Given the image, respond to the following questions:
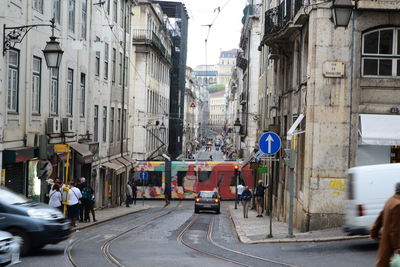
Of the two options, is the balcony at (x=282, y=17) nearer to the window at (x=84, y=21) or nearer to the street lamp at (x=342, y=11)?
the street lamp at (x=342, y=11)

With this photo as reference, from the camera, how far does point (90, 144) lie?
31.2m

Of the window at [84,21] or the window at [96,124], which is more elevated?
the window at [84,21]

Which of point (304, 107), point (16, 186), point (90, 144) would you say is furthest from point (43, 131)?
point (304, 107)

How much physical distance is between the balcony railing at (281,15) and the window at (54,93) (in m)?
8.40

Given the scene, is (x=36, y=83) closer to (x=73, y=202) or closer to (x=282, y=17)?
(x=73, y=202)

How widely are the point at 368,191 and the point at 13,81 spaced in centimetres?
1191

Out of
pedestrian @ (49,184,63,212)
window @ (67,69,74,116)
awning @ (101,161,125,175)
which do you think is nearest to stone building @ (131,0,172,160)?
awning @ (101,161,125,175)

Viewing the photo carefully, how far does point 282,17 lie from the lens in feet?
78.2

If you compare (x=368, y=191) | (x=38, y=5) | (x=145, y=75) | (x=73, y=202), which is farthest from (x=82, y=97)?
(x=145, y=75)

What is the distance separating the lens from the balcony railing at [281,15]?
70.4 ft

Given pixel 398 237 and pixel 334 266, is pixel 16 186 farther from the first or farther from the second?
pixel 398 237

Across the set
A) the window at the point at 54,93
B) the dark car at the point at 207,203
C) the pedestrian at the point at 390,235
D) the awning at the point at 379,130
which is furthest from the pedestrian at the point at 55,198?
the dark car at the point at 207,203

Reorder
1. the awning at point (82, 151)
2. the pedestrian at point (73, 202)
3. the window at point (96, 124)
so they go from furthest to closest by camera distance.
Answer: the window at point (96, 124)
the awning at point (82, 151)
the pedestrian at point (73, 202)

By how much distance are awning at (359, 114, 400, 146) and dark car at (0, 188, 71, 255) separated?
29.3ft
